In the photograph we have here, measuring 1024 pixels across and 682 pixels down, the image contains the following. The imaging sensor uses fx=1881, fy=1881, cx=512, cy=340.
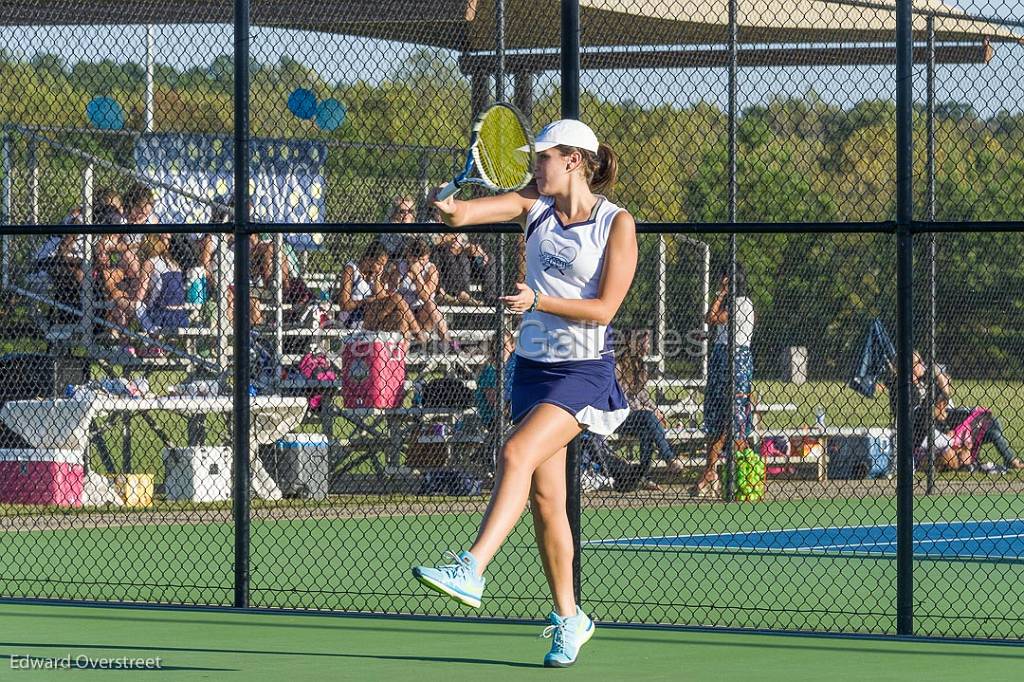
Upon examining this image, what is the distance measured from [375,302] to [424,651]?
579 cm

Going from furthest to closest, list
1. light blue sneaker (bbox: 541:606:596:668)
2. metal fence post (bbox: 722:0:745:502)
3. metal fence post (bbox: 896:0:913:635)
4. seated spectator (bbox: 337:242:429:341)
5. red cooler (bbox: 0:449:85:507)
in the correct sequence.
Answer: seated spectator (bbox: 337:242:429:341), metal fence post (bbox: 722:0:745:502), red cooler (bbox: 0:449:85:507), metal fence post (bbox: 896:0:913:635), light blue sneaker (bbox: 541:606:596:668)

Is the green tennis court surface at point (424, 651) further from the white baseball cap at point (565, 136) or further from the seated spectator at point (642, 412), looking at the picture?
the seated spectator at point (642, 412)

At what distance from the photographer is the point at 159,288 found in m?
12.8

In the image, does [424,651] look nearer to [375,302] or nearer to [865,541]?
[865,541]

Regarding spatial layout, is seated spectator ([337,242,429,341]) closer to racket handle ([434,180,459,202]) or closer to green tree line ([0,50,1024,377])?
green tree line ([0,50,1024,377])

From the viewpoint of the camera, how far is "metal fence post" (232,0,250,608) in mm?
8000

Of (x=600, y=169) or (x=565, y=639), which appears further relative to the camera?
(x=600, y=169)

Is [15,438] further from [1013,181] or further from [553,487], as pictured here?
[1013,181]

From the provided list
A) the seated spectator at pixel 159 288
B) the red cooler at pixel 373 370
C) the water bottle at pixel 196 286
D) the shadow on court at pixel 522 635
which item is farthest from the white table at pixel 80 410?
the shadow on court at pixel 522 635

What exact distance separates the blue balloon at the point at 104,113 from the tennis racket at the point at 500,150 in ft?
25.2

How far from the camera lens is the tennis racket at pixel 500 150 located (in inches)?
262

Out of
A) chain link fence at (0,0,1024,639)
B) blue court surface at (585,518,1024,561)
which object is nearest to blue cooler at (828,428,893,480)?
chain link fence at (0,0,1024,639)

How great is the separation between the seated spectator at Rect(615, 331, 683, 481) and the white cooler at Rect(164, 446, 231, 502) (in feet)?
9.13

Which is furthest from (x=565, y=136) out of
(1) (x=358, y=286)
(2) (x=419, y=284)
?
(1) (x=358, y=286)
